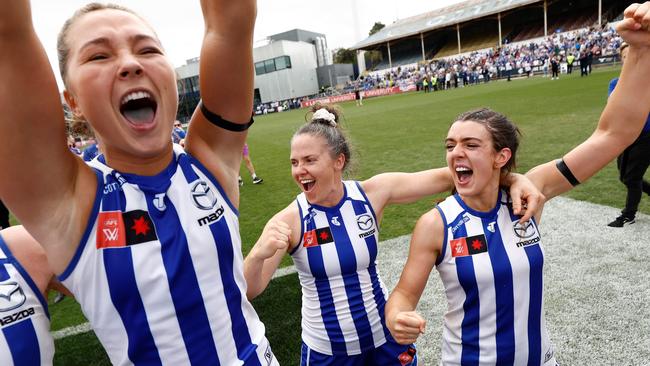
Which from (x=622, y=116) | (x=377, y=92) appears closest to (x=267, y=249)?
(x=622, y=116)

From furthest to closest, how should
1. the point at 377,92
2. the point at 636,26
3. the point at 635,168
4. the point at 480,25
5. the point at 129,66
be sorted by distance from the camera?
1. the point at 480,25
2. the point at 377,92
3. the point at 635,168
4. the point at 636,26
5. the point at 129,66

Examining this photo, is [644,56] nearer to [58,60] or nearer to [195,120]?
[195,120]

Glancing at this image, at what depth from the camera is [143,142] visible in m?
1.20

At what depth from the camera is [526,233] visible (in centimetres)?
208

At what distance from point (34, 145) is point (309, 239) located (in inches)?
64.6

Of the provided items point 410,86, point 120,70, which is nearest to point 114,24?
point 120,70

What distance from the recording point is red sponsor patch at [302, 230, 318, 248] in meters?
2.42

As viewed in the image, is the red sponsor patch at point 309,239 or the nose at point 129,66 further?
the red sponsor patch at point 309,239

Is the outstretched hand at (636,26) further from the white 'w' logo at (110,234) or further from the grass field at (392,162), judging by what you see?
the white 'w' logo at (110,234)

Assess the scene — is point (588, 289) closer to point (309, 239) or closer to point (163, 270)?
point (309, 239)

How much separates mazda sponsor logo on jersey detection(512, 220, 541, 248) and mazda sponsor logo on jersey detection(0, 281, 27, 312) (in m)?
2.16

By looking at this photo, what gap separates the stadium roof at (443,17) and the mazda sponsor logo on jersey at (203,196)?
1823 inches

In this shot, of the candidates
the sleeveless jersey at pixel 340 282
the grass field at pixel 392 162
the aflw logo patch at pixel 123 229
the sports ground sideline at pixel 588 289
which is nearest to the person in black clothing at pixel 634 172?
the sports ground sideline at pixel 588 289

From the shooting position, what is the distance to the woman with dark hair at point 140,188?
105 cm
